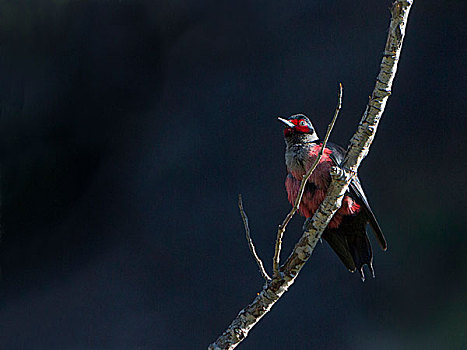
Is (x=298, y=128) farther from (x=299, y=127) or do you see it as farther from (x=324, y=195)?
(x=324, y=195)

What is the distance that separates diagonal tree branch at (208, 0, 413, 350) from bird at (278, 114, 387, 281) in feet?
1.08

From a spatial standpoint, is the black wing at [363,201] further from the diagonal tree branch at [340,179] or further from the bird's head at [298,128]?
the diagonal tree branch at [340,179]

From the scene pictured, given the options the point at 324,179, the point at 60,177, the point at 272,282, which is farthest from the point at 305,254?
the point at 60,177

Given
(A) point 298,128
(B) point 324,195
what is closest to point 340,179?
(B) point 324,195

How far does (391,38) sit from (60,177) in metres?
1.62

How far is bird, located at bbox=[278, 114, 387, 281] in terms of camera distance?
134 centimetres

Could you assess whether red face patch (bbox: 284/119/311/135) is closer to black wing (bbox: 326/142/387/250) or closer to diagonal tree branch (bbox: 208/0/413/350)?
black wing (bbox: 326/142/387/250)

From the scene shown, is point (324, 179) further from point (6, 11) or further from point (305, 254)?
point (6, 11)

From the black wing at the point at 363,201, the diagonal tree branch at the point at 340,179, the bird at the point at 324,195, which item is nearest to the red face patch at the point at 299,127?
the bird at the point at 324,195

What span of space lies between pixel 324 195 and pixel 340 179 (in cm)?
37

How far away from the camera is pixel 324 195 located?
1343mm

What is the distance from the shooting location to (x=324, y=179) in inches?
52.4

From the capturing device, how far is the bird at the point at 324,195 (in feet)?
4.40

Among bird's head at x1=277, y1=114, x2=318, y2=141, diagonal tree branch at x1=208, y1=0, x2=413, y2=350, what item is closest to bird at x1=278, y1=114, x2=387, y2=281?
bird's head at x1=277, y1=114, x2=318, y2=141
